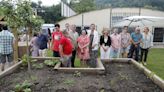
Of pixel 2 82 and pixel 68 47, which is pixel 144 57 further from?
pixel 2 82

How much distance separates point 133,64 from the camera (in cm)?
789

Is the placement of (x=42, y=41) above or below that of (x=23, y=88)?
above

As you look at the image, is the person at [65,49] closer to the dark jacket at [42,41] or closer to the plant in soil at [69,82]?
the plant in soil at [69,82]

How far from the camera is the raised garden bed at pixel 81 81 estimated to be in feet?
16.7

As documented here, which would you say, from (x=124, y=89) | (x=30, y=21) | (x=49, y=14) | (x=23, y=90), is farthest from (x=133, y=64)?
(x=49, y=14)

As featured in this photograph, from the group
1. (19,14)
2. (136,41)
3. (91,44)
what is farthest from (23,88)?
(136,41)

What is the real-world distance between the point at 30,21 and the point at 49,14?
53887 mm

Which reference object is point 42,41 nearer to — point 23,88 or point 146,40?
point 146,40

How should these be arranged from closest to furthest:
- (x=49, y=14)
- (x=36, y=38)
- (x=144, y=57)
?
(x=36, y=38) < (x=144, y=57) < (x=49, y=14)

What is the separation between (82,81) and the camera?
18.4ft

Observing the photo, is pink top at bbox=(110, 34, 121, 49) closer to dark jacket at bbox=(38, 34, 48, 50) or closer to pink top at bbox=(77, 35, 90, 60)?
pink top at bbox=(77, 35, 90, 60)

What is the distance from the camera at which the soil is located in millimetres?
5066

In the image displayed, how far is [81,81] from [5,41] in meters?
4.10

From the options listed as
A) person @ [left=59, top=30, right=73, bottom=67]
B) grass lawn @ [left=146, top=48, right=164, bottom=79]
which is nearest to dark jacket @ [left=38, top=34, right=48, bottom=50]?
person @ [left=59, top=30, right=73, bottom=67]
